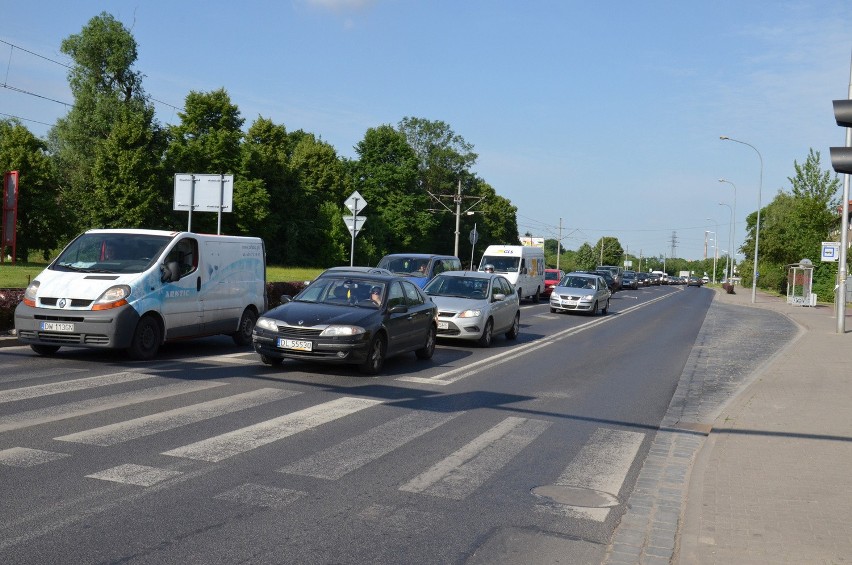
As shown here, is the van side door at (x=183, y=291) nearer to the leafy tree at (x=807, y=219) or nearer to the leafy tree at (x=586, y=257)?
the leafy tree at (x=807, y=219)

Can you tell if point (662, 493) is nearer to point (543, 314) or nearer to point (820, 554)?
point (820, 554)

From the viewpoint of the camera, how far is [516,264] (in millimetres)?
38125

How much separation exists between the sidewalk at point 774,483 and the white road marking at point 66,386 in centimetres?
684

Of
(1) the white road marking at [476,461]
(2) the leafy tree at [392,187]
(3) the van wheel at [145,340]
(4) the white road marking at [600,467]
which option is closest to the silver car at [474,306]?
(3) the van wheel at [145,340]

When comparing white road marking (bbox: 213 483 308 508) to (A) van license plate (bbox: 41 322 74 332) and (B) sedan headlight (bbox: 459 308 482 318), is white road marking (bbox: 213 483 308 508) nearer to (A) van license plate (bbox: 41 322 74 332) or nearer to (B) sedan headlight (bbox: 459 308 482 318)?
(A) van license plate (bbox: 41 322 74 332)

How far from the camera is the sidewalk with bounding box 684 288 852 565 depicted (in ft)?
16.7

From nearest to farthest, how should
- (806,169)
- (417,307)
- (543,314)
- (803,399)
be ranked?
(803,399) < (417,307) < (543,314) < (806,169)

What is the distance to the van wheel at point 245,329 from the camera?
50.6 feet

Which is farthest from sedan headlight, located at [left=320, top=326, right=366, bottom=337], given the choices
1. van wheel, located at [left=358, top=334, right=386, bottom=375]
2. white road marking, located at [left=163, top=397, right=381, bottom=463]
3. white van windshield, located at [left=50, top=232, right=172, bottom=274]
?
white van windshield, located at [left=50, top=232, right=172, bottom=274]

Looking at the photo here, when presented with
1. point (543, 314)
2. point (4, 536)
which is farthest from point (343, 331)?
point (543, 314)

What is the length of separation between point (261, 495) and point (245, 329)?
9942 millimetres

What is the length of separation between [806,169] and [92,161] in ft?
157

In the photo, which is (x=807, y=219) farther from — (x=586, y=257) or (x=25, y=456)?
(x=586, y=257)

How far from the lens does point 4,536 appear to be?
474 cm
